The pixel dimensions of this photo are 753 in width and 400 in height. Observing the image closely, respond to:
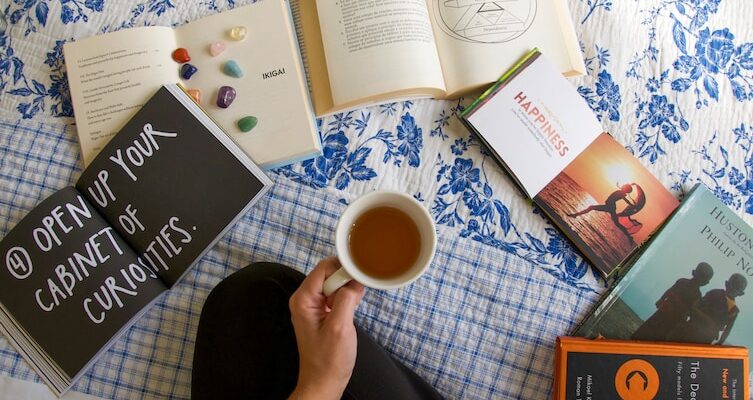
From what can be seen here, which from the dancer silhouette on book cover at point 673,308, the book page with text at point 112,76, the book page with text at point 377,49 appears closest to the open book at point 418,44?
the book page with text at point 377,49

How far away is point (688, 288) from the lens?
0.82m

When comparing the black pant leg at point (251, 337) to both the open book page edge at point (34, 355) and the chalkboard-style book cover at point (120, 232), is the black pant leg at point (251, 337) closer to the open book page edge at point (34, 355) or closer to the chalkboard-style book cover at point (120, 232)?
the chalkboard-style book cover at point (120, 232)

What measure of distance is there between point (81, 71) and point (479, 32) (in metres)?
0.62

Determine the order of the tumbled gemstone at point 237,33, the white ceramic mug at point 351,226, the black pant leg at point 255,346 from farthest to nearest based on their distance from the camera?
the tumbled gemstone at point 237,33 → the black pant leg at point 255,346 → the white ceramic mug at point 351,226

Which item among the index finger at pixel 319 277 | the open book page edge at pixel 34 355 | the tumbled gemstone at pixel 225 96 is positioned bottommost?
the open book page edge at pixel 34 355

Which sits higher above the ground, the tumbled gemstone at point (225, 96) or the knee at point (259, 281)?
the tumbled gemstone at point (225, 96)

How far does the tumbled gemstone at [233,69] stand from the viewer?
2.76 ft

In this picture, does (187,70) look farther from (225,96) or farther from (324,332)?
(324,332)

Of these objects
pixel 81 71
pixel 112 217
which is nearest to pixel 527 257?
pixel 112 217

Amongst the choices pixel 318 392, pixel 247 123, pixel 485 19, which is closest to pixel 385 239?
pixel 318 392

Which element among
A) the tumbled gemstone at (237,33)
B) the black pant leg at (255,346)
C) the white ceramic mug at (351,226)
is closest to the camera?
the white ceramic mug at (351,226)

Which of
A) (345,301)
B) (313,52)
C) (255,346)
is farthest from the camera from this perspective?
(313,52)

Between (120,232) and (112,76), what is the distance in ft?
0.78

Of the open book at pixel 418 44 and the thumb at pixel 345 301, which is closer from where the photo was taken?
the thumb at pixel 345 301
